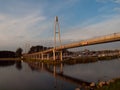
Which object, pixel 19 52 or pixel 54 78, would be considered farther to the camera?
pixel 19 52

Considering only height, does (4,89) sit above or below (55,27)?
below

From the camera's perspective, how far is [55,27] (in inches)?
2781

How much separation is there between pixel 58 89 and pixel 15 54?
467 ft

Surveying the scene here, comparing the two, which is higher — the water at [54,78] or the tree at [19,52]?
the tree at [19,52]

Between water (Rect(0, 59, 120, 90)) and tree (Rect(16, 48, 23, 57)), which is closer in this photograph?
water (Rect(0, 59, 120, 90))

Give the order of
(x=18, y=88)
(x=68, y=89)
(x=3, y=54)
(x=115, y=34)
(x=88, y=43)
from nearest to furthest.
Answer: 1. (x=68, y=89)
2. (x=18, y=88)
3. (x=115, y=34)
4. (x=88, y=43)
5. (x=3, y=54)

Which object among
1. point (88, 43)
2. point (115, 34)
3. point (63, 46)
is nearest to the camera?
point (115, 34)

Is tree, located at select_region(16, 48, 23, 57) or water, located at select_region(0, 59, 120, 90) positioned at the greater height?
tree, located at select_region(16, 48, 23, 57)

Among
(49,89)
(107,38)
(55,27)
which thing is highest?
(55,27)

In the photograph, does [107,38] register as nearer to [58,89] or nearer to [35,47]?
[58,89]

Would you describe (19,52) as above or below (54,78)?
above

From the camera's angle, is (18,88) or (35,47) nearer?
(18,88)

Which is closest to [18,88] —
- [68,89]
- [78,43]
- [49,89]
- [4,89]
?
[4,89]

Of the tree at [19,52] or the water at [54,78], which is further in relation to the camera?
the tree at [19,52]
